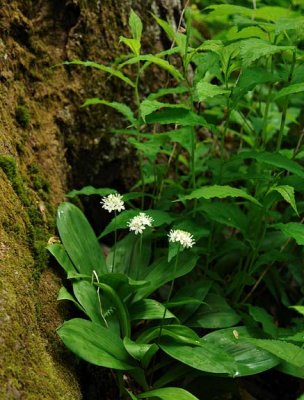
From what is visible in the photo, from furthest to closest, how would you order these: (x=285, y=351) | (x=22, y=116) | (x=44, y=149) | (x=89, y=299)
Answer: (x=44, y=149)
(x=22, y=116)
(x=89, y=299)
(x=285, y=351)

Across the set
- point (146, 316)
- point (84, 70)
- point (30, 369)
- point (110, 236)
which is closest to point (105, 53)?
point (84, 70)

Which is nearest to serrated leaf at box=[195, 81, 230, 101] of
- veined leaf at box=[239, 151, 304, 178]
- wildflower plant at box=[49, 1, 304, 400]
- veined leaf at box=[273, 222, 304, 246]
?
wildflower plant at box=[49, 1, 304, 400]

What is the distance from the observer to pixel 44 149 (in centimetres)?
254

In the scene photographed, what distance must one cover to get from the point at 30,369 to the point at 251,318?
1156mm

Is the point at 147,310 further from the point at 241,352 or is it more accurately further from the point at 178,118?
the point at 178,118

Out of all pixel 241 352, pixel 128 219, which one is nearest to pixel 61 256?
pixel 128 219

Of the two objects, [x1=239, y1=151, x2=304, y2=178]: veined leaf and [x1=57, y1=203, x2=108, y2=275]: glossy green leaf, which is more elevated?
[x1=239, y1=151, x2=304, y2=178]: veined leaf

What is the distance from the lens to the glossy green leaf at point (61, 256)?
6.90 ft

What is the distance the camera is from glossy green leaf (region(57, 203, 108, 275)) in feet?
7.28

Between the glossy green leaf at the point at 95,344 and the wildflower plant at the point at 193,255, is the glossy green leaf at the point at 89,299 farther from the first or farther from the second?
the glossy green leaf at the point at 95,344

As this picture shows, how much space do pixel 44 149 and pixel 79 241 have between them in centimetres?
56

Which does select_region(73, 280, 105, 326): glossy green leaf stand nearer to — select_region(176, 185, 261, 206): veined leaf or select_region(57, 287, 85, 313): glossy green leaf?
select_region(57, 287, 85, 313): glossy green leaf

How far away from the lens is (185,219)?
2436 millimetres

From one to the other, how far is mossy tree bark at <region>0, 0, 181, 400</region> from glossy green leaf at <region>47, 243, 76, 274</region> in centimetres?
5
